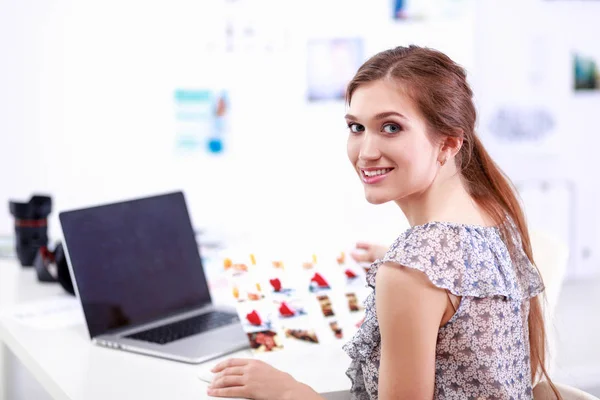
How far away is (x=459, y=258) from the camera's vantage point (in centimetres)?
122

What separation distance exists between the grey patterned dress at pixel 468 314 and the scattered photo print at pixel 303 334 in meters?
0.29

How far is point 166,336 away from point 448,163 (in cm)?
68

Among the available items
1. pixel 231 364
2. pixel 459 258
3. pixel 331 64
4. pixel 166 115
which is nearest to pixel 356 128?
pixel 459 258

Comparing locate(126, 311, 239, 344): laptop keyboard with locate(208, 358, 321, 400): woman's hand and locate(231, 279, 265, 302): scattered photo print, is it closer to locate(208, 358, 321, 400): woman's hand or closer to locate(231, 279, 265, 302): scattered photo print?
locate(231, 279, 265, 302): scattered photo print

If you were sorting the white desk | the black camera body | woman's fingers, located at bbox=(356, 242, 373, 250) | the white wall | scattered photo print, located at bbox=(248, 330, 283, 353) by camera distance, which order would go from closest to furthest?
the white desk, scattered photo print, located at bbox=(248, 330, 283, 353), woman's fingers, located at bbox=(356, 242, 373, 250), the black camera body, the white wall

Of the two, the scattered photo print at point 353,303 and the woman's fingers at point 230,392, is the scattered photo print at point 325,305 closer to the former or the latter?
the scattered photo print at point 353,303

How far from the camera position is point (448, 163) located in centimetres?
134

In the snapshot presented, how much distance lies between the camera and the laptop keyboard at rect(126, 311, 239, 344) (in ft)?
5.39

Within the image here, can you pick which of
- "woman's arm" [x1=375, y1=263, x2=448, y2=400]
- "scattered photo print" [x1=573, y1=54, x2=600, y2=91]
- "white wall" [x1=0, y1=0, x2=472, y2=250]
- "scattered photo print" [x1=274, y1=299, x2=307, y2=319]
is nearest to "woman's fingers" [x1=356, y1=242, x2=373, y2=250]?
"scattered photo print" [x1=274, y1=299, x2=307, y2=319]

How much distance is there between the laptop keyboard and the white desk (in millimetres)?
83

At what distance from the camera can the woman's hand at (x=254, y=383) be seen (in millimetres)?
1276

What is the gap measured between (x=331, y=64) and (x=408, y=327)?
8.58ft

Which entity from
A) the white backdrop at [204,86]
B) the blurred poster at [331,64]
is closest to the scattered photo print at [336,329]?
the white backdrop at [204,86]

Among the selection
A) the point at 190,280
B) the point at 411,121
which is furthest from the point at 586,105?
the point at 411,121
